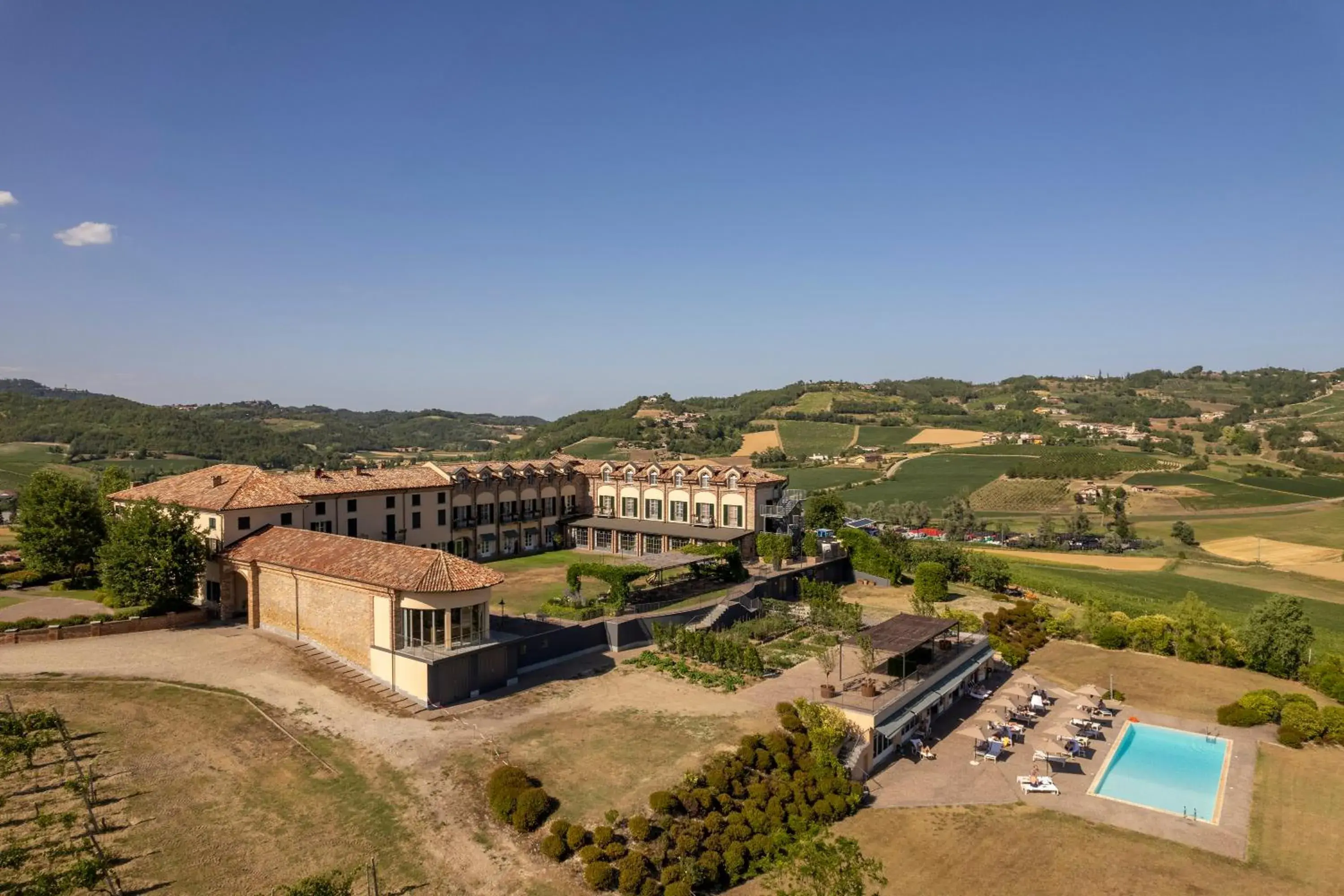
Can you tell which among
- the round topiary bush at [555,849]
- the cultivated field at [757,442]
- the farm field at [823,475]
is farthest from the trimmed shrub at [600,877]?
the cultivated field at [757,442]

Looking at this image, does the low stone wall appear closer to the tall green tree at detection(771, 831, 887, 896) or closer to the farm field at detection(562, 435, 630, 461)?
the tall green tree at detection(771, 831, 887, 896)

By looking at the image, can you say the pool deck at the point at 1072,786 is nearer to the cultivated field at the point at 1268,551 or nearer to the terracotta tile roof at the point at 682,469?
the terracotta tile roof at the point at 682,469

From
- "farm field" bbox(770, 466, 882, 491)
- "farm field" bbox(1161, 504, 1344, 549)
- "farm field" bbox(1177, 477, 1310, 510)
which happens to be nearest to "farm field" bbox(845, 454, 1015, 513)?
"farm field" bbox(770, 466, 882, 491)

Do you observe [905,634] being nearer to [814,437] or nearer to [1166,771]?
[1166,771]

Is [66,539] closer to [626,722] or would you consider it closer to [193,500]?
[193,500]

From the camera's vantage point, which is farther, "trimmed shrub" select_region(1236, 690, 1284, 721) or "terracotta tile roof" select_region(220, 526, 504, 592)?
"trimmed shrub" select_region(1236, 690, 1284, 721)

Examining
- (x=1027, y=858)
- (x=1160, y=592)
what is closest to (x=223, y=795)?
(x=1027, y=858)
